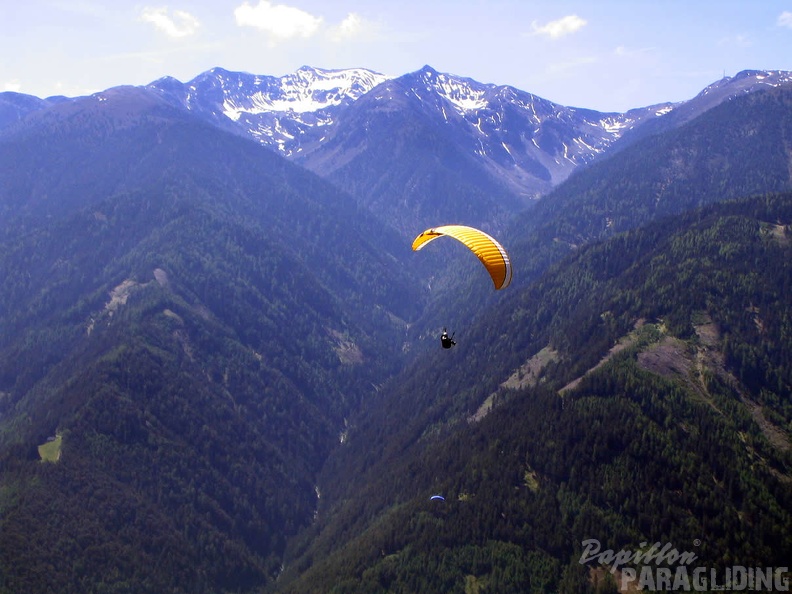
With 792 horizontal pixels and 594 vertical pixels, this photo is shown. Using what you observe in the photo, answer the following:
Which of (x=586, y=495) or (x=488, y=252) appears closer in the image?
(x=488, y=252)

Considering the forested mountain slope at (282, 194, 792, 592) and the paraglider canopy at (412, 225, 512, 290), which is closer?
the paraglider canopy at (412, 225, 512, 290)

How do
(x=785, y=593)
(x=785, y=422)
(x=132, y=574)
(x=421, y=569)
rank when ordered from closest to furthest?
(x=785, y=593) < (x=421, y=569) < (x=132, y=574) < (x=785, y=422)

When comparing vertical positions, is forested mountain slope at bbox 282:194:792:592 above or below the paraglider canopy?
below

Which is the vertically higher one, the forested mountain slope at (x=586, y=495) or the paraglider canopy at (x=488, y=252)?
the paraglider canopy at (x=488, y=252)

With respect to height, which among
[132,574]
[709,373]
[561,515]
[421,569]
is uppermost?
[709,373]

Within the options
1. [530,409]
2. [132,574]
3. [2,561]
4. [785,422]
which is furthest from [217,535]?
[785,422]

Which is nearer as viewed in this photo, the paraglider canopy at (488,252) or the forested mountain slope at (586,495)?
the paraglider canopy at (488,252)

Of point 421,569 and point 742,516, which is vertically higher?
point 742,516

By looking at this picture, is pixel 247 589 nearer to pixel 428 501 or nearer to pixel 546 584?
pixel 428 501
